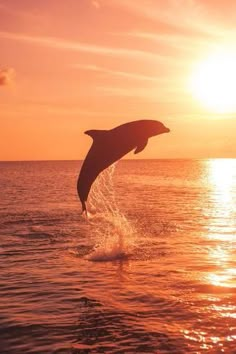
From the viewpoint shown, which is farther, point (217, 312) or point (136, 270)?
point (136, 270)

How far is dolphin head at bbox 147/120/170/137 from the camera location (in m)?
18.8

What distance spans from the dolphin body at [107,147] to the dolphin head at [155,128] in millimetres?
187

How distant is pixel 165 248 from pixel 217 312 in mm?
11261

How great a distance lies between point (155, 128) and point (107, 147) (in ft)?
6.56

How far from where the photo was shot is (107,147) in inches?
723

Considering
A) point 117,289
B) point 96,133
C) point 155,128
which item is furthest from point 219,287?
point 96,133

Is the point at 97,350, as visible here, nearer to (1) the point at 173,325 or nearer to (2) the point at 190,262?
(1) the point at 173,325

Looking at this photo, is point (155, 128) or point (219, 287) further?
point (219, 287)

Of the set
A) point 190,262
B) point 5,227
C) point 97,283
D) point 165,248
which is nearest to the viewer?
point 97,283

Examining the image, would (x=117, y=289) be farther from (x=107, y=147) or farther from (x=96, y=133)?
(x=96, y=133)

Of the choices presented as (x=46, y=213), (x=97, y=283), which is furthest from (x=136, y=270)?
(x=46, y=213)

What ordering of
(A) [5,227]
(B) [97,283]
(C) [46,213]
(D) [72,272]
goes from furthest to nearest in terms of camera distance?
(C) [46,213] < (A) [5,227] < (D) [72,272] < (B) [97,283]

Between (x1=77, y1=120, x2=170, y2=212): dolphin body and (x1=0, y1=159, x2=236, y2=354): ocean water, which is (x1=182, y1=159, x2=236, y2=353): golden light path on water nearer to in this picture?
(x1=0, y1=159, x2=236, y2=354): ocean water

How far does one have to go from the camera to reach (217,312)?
16281mm
